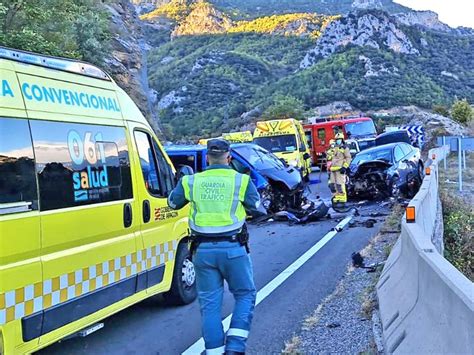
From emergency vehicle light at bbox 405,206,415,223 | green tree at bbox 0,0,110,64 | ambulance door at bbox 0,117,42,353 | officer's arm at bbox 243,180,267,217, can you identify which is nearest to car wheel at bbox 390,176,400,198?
green tree at bbox 0,0,110,64

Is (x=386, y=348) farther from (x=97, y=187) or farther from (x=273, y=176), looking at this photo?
(x=273, y=176)

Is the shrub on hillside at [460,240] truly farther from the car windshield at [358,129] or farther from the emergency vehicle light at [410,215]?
the car windshield at [358,129]

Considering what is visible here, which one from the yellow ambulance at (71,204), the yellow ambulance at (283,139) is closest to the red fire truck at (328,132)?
the yellow ambulance at (283,139)

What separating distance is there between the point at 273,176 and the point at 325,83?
51.6 m

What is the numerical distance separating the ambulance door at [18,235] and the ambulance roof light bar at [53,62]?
20.3 inches

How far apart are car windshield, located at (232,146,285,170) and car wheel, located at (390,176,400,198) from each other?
280 centimetres

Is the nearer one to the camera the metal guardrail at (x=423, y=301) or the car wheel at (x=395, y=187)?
the metal guardrail at (x=423, y=301)

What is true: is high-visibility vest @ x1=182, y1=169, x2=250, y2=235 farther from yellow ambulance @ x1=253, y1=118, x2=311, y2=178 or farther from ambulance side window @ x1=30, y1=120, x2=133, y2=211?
yellow ambulance @ x1=253, y1=118, x2=311, y2=178

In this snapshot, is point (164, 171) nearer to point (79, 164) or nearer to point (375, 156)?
point (79, 164)

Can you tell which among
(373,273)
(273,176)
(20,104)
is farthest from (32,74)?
(273,176)

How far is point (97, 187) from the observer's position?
5.25m

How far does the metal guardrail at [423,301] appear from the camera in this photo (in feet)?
10.0

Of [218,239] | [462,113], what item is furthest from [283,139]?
[462,113]

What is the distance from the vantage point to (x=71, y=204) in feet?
15.9
